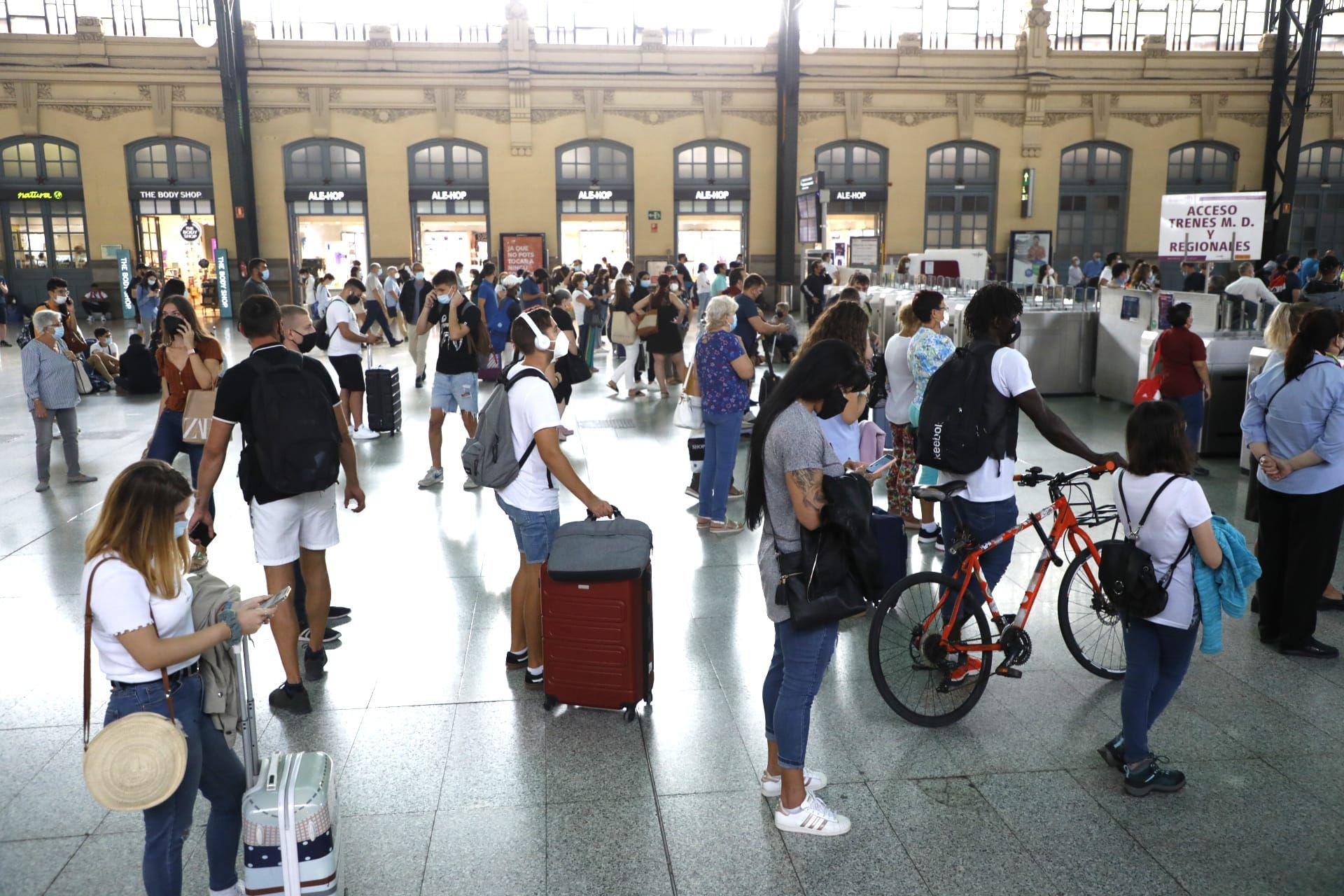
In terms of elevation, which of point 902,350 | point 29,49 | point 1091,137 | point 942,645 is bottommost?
point 942,645

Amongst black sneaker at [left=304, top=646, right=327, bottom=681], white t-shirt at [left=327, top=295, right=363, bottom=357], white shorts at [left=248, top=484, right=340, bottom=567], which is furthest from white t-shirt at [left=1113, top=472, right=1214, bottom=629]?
white t-shirt at [left=327, top=295, right=363, bottom=357]

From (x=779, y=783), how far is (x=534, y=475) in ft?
5.67

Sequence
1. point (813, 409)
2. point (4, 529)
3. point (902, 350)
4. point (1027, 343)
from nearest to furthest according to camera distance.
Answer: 1. point (813, 409)
2. point (902, 350)
3. point (4, 529)
4. point (1027, 343)

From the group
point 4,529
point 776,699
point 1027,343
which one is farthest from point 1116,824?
point 1027,343

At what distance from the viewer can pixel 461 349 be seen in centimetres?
954

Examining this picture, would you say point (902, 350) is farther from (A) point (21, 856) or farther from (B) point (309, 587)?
(A) point (21, 856)

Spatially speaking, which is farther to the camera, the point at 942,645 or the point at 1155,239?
the point at 1155,239

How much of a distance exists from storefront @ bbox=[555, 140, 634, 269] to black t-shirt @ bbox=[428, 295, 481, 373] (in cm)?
2054

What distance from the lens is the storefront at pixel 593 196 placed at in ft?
99.3

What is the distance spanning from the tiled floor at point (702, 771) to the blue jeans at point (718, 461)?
124 cm

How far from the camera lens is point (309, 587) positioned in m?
5.10

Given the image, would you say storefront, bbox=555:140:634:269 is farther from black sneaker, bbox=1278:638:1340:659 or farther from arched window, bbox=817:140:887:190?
black sneaker, bbox=1278:638:1340:659

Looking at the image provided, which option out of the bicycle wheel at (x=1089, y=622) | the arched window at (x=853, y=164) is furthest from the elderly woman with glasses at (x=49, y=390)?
the arched window at (x=853, y=164)

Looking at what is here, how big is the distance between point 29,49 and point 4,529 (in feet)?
84.8
